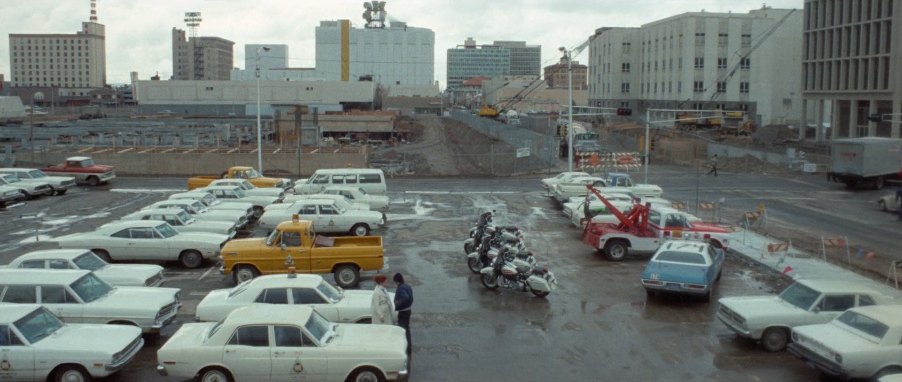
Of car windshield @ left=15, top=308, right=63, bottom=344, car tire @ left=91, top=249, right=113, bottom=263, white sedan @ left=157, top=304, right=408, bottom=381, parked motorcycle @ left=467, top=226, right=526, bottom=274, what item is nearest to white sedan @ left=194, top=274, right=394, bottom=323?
white sedan @ left=157, top=304, right=408, bottom=381

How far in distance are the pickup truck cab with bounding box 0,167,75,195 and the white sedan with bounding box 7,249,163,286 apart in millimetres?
22160

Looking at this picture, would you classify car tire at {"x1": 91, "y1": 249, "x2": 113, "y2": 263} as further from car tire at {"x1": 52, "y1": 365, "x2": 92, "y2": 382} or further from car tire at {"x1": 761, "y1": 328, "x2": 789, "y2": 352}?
car tire at {"x1": 761, "y1": 328, "x2": 789, "y2": 352}

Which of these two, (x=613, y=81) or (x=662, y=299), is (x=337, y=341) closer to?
(x=662, y=299)

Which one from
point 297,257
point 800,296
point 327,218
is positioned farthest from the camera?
point 327,218

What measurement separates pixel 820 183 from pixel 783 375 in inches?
1462

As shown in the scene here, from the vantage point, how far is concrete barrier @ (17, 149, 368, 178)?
158 ft

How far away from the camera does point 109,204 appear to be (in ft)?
115

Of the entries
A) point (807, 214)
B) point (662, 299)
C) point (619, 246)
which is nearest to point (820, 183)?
point (807, 214)

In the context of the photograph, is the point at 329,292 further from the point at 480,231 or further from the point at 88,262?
the point at 480,231

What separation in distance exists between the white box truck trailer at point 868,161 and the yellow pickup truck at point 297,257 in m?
33.3

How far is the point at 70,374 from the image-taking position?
1185cm

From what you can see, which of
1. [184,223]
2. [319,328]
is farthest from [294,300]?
[184,223]

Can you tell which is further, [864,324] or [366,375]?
[864,324]

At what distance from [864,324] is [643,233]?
33.9 ft
